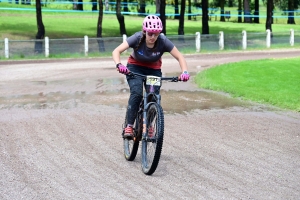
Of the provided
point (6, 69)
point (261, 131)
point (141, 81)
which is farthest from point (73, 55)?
point (141, 81)

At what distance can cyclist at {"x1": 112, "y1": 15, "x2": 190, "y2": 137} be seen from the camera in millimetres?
8594

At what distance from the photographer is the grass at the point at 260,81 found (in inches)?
659

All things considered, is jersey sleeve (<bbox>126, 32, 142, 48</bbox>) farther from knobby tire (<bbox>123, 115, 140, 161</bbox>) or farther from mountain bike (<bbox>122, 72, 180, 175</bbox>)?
knobby tire (<bbox>123, 115, 140, 161</bbox>)

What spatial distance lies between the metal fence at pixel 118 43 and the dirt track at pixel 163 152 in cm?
1992

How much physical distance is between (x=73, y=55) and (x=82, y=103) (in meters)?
23.0

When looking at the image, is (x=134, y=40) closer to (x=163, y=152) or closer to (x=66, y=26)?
(x=163, y=152)

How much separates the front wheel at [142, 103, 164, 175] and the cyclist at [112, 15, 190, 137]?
45cm

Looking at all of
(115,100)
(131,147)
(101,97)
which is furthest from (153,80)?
(101,97)

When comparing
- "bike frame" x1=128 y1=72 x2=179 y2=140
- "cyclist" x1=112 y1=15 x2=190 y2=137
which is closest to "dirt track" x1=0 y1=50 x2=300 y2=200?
"bike frame" x1=128 y1=72 x2=179 y2=140

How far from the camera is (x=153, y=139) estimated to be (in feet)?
27.9

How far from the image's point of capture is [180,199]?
23.6 ft

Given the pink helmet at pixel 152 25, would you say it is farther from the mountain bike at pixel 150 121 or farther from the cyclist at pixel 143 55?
the mountain bike at pixel 150 121

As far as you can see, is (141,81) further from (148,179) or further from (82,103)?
(82,103)

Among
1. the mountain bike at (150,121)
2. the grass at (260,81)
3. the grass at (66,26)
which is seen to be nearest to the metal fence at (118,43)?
the grass at (66,26)
